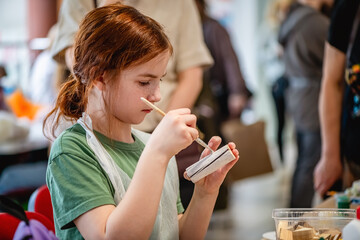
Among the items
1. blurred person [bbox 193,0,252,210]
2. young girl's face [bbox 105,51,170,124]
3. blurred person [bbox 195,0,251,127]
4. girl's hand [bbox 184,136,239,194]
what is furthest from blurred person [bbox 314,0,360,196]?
blurred person [bbox 195,0,251,127]

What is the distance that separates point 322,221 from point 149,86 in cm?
49

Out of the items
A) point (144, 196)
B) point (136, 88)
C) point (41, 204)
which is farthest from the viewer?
point (41, 204)

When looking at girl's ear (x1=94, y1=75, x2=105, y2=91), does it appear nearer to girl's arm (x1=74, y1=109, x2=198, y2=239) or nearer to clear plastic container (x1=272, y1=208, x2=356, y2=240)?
girl's arm (x1=74, y1=109, x2=198, y2=239)

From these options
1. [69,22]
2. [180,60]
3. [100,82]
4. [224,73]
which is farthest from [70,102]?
[224,73]

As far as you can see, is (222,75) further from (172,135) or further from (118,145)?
(172,135)

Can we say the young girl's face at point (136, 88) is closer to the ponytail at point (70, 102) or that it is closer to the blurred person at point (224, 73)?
the ponytail at point (70, 102)

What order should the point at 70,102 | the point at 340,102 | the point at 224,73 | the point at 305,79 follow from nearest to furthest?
the point at 70,102, the point at 340,102, the point at 305,79, the point at 224,73

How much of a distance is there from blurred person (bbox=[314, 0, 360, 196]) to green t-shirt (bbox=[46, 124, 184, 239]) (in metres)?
1.08

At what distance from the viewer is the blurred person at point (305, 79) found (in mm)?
3512

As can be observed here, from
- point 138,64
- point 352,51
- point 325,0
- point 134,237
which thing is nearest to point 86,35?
point 138,64

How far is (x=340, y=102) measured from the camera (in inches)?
92.8

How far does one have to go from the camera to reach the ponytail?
1443 mm

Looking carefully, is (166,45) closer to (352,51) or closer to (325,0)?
(352,51)

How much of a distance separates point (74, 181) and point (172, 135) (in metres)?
0.24
